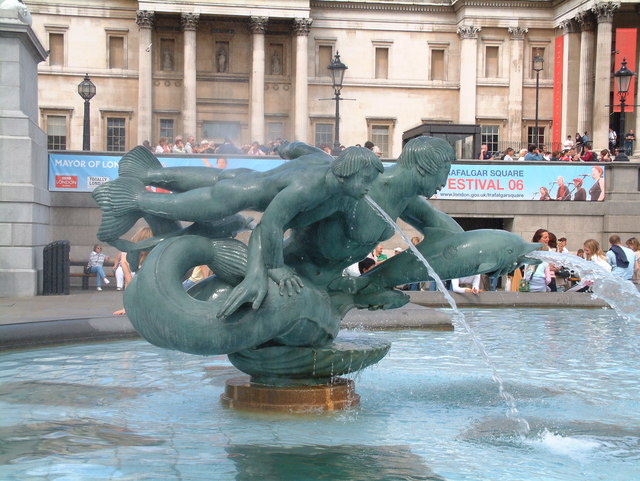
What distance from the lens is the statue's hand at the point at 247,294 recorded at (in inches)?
215

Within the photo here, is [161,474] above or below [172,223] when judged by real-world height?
below

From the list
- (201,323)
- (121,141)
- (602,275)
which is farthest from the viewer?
(121,141)

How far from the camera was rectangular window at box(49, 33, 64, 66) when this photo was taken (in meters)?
58.2

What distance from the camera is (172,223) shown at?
612cm

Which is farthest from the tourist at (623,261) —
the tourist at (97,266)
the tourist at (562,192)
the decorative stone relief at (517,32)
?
the decorative stone relief at (517,32)

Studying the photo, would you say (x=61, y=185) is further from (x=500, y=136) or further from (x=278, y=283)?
(x=500, y=136)

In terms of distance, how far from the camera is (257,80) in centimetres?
5894

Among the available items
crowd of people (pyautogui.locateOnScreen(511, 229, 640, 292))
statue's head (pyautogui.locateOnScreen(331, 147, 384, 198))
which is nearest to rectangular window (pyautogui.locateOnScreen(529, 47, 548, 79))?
crowd of people (pyautogui.locateOnScreen(511, 229, 640, 292))

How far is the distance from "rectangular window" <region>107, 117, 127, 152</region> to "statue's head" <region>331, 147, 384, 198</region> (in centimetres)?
5499

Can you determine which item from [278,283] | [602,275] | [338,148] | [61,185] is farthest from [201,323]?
[338,148]

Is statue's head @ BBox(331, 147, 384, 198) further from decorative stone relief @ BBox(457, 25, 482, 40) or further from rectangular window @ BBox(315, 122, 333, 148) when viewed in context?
decorative stone relief @ BBox(457, 25, 482, 40)

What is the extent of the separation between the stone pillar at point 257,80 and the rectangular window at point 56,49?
37.6 feet

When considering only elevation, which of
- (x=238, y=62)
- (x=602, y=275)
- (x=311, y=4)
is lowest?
(x=602, y=275)

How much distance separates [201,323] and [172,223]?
0.84 metres
